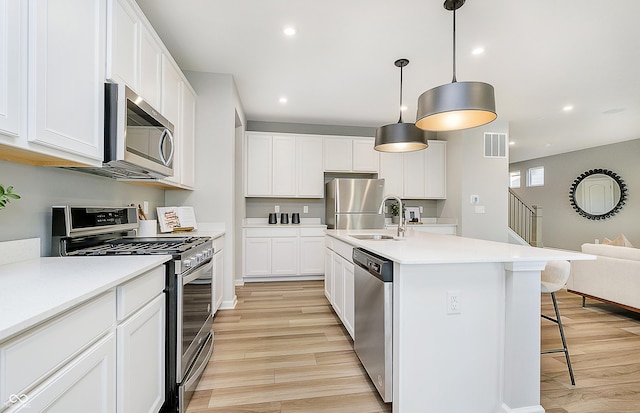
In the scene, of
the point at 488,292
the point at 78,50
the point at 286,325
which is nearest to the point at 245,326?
the point at 286,325

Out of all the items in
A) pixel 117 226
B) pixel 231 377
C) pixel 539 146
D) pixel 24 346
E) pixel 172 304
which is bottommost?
pixel 231 377

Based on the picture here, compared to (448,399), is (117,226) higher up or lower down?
higher up

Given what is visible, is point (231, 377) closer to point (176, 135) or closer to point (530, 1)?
point (176, 135)

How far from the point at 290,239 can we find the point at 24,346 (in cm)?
402

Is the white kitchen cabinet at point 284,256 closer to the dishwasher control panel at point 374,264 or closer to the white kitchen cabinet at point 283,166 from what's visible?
the white kitchen cabinet at point 283,166

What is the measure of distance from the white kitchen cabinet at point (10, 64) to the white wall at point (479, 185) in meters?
5.25

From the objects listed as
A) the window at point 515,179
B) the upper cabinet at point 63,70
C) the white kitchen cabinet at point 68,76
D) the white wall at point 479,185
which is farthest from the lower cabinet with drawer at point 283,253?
the window at point 515,179

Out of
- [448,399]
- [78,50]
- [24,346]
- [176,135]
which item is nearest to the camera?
[24,346]

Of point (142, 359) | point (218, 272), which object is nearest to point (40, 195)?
point (142, 359)

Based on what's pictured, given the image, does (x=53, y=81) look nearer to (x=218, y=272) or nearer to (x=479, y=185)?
(x=218, y=272)

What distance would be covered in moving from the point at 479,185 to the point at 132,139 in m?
5.06

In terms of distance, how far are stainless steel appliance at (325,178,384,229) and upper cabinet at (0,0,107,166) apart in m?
3.47

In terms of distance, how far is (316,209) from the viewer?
537cm

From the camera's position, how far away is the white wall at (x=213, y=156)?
3312 millimetres
